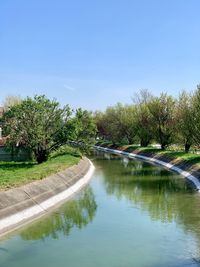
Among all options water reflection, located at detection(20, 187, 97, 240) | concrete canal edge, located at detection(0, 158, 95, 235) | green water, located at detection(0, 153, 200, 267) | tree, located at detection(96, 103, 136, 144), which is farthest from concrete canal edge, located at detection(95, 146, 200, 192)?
concrete canal edge, located at detection(0, 158, 95, 235)

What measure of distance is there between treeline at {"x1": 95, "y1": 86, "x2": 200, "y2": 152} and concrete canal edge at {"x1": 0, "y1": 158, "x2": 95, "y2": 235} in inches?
811

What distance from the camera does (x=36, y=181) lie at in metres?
36.2

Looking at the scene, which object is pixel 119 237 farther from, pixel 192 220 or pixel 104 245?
pixel 192 220

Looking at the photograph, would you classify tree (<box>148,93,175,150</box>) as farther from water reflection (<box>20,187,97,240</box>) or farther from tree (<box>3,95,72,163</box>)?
water reflection (<box>20,187,97,240</box>)

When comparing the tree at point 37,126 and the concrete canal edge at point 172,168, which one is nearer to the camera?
the concrete canal edge at point 172,168

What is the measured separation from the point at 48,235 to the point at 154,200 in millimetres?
12941

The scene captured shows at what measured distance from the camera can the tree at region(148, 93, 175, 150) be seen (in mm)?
78000

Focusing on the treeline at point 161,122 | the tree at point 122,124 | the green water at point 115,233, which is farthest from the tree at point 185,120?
the tree at point 122,124

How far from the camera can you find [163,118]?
7981 centimetres

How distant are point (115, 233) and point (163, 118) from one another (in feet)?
181

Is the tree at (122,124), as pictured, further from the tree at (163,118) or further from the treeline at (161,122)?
the tree at (163,118)

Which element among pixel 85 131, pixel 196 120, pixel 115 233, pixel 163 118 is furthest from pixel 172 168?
pixel 115 233

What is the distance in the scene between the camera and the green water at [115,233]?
69.8 feet

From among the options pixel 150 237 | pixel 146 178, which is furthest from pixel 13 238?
pixel 146 178
